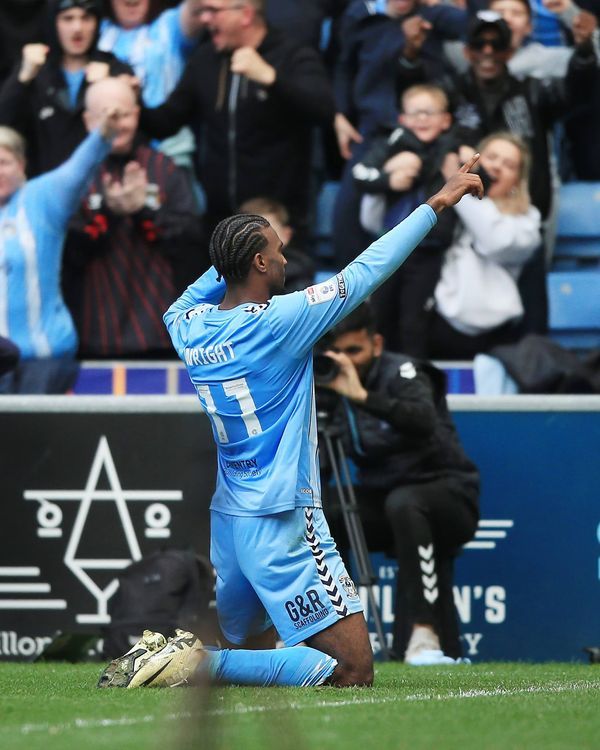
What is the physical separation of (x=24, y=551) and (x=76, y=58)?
374cm

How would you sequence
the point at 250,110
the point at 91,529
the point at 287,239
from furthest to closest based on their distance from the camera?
1. the point at 250,110
2. the point at 287,239
3. the point at 91,529

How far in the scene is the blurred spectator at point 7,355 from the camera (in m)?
8.30

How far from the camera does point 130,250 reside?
9883 mm

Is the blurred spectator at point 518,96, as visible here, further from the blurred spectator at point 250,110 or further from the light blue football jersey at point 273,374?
the light blue football jersey at point 273,374

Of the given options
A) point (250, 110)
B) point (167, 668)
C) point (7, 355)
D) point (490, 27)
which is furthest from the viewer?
point (250, 110)

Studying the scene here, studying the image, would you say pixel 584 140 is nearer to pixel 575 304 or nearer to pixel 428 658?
pixel 575 304

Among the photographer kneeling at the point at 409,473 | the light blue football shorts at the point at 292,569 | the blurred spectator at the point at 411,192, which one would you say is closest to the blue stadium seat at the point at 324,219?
the blurred spectator at the point at 411,192

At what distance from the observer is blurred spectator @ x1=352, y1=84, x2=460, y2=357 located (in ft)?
31.0

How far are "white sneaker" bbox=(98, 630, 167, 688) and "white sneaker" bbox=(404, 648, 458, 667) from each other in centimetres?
192

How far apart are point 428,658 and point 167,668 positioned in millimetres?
2115

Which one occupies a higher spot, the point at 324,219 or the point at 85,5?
the point at 85,5

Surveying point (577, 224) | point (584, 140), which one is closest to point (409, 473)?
point (577, 224)

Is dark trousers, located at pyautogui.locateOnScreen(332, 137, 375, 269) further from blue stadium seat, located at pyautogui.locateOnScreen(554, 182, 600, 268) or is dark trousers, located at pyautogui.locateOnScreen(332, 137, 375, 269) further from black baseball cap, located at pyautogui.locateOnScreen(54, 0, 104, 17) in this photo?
black baseball cap, located at pyautogui.locateOnScreen(54, 0, 104, 17)

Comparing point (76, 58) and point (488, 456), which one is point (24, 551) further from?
point (76, 58)
